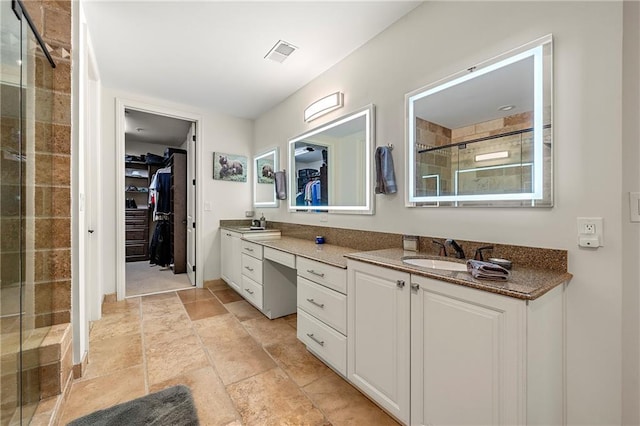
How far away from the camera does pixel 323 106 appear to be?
2.77 m

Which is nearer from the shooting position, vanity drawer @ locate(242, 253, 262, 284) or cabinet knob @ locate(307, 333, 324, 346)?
cabinet knob @ locate(307, 333, 324, 346)

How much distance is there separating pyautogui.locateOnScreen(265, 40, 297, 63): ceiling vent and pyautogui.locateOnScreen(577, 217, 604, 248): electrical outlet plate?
7.79ft

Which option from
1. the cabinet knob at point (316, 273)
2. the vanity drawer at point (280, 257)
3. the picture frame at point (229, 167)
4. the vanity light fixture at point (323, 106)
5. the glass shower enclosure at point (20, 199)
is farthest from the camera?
the picture frame at point (229, 167)

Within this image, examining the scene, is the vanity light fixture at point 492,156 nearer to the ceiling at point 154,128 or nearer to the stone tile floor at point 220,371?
the stone tile floor at point 220,371

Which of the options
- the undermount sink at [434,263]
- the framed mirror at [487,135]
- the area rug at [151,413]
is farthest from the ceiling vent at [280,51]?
the area rug at [151,413]

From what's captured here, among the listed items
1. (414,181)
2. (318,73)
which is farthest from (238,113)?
(414,181)

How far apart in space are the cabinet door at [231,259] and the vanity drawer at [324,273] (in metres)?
1.43

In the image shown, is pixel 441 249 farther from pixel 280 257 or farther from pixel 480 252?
pixel 280 257

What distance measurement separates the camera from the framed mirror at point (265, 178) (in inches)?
150

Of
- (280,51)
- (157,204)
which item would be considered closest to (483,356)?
(280,51)

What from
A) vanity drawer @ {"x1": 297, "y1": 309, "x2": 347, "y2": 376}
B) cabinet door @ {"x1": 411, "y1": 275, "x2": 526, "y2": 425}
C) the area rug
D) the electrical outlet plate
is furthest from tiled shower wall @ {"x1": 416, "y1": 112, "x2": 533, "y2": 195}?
the area rug

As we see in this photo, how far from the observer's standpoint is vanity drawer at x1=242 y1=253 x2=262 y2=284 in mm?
2859

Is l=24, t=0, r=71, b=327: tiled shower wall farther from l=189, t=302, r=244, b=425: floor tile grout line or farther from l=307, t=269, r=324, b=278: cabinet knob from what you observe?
l=307, t=269, r=324, b=278: cabinet knob

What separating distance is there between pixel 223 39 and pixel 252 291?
7.93ft
